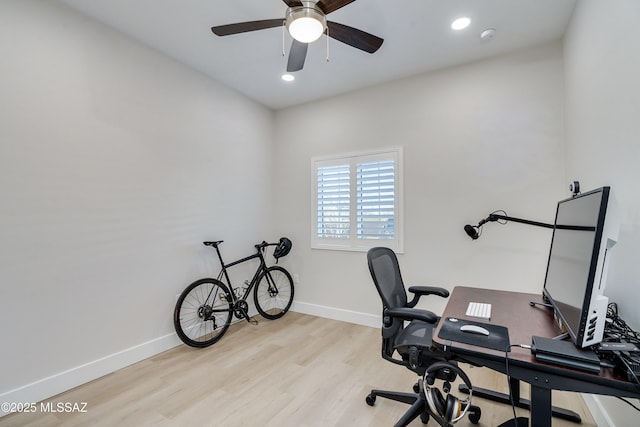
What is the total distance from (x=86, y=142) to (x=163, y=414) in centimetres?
217

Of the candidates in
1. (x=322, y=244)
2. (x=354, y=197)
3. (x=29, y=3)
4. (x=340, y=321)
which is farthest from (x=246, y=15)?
(x=340, y=321)

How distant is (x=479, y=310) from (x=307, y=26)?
1.98 metres

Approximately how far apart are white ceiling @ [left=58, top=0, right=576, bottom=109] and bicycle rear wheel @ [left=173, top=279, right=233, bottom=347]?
7.76 ft

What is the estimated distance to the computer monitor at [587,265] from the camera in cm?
97

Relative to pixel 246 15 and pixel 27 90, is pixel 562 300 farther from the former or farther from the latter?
pixel 27 90

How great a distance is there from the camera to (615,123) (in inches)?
61.6

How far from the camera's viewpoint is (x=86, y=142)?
2.38m

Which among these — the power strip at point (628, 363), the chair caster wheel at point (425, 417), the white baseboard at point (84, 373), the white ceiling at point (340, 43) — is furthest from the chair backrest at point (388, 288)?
the white baseboard at point (84, 373)

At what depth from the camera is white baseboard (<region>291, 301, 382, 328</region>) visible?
11.5 ft

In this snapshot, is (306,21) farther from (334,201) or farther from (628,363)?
(334,201)

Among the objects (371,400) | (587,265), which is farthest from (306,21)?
(371,400)

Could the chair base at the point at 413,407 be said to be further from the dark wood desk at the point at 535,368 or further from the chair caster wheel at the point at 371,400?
the dark wood desk at the point at 535,368

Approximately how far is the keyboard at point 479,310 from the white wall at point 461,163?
1337 mm

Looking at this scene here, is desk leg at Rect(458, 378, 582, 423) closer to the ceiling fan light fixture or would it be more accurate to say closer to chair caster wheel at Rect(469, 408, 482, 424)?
chair caster wheel at Rect(469, 408, 482, 424)
